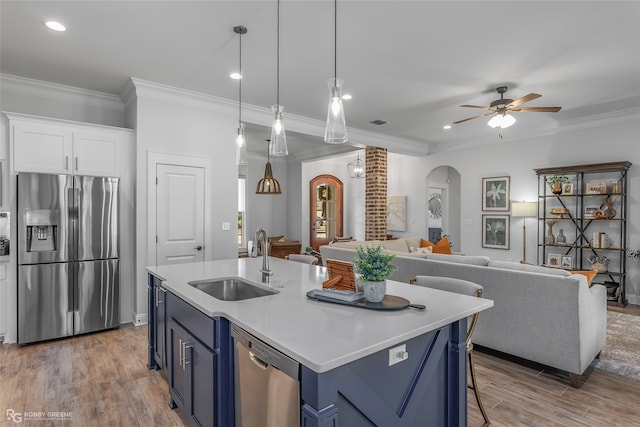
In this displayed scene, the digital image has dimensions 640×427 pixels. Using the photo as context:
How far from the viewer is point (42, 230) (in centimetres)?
347

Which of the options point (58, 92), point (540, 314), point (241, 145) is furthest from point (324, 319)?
point (58, 92)

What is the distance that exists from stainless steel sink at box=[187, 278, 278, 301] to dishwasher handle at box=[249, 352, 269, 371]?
866 millimetres

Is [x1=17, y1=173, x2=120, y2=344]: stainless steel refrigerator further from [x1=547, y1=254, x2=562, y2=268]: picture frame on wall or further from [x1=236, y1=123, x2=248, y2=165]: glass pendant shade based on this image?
[x1=547, y1=254, x2=562, y2=268]: picture frame on wall

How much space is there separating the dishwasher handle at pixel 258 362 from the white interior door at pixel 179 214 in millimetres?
3085

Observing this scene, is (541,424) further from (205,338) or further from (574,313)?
(205,338)

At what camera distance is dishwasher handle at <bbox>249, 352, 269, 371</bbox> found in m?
1.37

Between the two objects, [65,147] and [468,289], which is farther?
[65,147]

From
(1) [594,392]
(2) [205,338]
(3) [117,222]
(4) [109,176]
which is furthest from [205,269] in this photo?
(1) [594,392]

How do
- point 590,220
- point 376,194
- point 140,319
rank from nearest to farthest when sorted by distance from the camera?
point 140,319 < point 590,220 < point 376,194

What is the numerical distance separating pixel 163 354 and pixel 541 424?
251 cm

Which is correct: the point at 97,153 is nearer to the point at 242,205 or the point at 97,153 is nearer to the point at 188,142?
the point at 188,142

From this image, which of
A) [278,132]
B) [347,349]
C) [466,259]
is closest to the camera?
[347,349]

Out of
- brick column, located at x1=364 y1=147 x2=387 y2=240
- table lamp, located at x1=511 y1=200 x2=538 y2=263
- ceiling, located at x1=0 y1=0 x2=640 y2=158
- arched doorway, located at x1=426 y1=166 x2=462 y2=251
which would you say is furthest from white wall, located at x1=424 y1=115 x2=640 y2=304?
brick column, located at x1=364 y1=147 x2=387 y2=240

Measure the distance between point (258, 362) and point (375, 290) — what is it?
2.04ft
